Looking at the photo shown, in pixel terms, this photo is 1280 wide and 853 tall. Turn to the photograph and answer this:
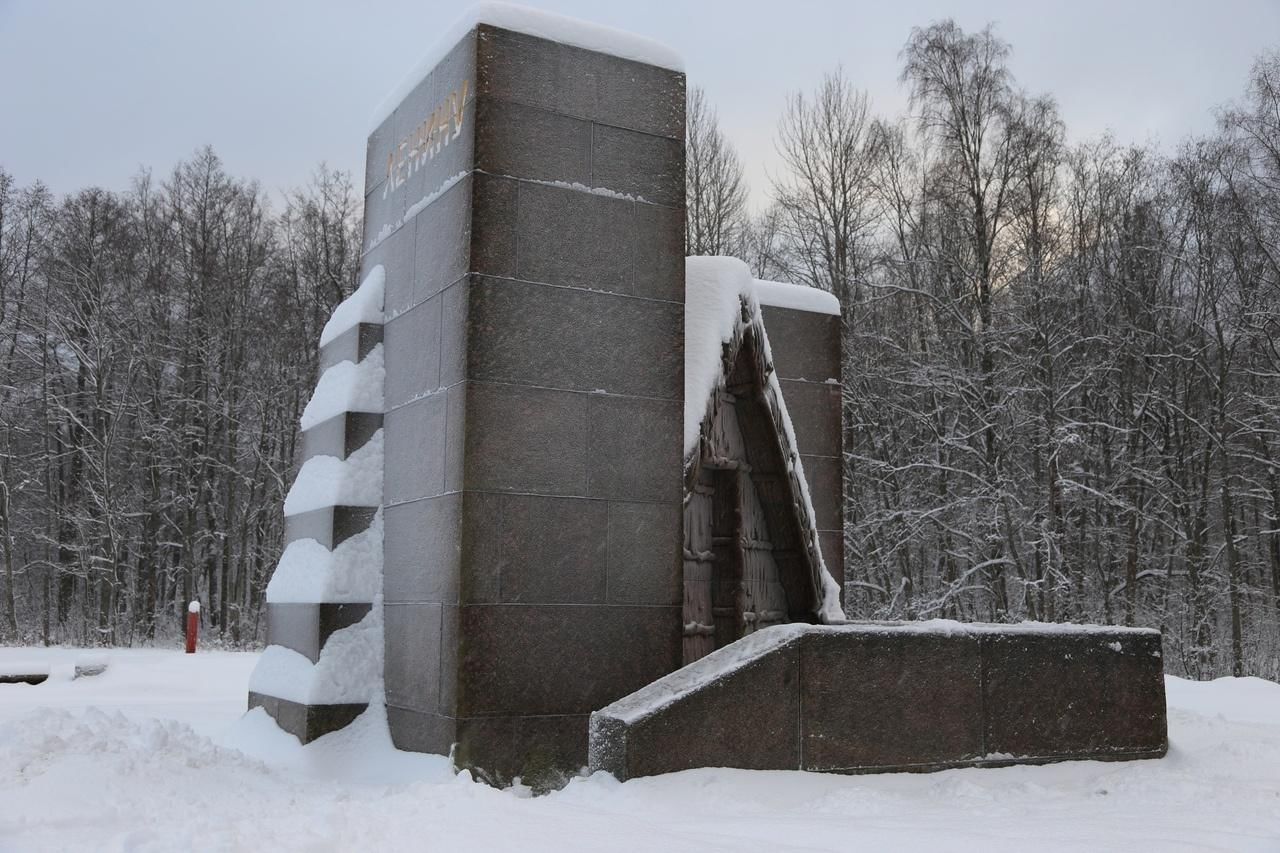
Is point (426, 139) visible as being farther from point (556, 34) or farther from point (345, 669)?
point (345, 669)

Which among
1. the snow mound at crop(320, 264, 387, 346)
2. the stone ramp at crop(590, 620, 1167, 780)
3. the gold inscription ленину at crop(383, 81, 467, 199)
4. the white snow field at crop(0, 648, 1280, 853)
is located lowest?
the white snow field at crop(0, 648, 1280, 853)

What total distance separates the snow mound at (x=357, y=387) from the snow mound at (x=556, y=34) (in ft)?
7.03

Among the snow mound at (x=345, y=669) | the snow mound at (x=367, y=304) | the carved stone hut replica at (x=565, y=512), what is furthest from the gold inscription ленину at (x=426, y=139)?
the snow mound at (x=345, y=669)

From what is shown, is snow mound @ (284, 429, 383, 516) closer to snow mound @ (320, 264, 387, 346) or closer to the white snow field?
snow mound @ (320, 264, 387, 346)

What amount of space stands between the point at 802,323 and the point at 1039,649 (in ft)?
17.5

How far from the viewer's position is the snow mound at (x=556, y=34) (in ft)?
23.9

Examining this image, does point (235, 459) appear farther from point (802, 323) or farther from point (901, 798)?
point (901, 798)

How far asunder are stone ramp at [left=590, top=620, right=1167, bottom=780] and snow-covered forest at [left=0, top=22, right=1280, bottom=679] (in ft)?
35.1

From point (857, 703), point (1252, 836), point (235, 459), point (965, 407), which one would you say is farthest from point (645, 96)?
point (235, 459)

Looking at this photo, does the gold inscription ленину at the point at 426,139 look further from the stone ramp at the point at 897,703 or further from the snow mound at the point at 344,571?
the stone ramp at the point at 897,703

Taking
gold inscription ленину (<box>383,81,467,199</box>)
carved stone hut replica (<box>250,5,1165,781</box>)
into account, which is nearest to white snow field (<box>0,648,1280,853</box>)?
carved stone hut replica (<box>250,5,1165,781</box>)

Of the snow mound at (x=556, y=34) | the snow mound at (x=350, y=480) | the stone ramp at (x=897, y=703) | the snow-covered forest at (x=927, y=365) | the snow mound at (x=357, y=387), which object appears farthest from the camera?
the snow-covered forest at (x=927, y=365)

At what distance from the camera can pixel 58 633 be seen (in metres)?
24.4

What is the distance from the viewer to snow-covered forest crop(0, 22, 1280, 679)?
1981cm
